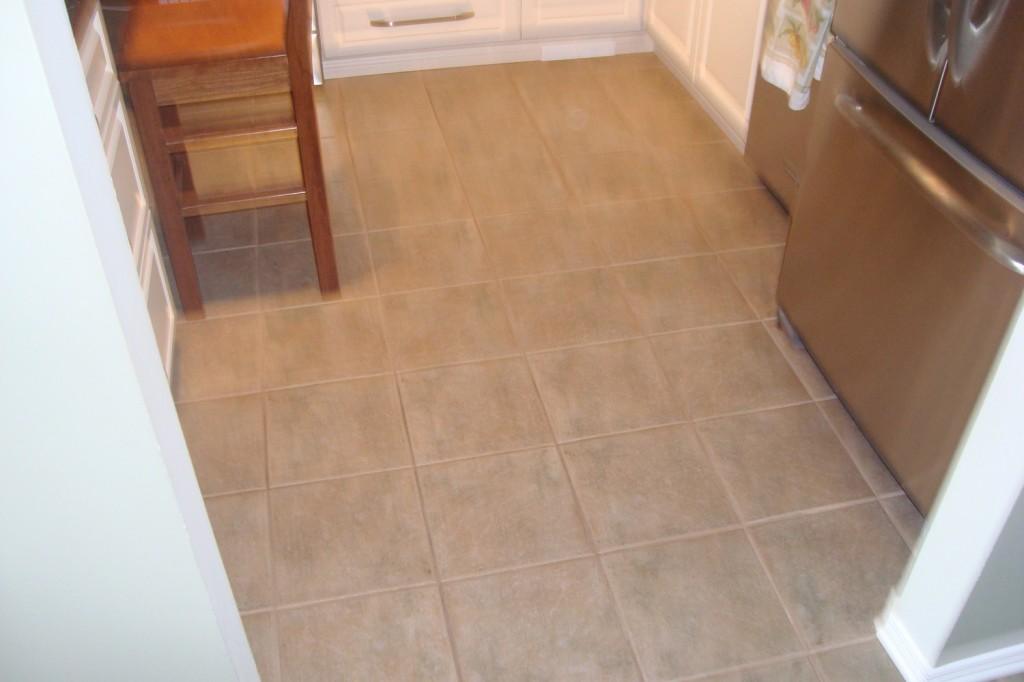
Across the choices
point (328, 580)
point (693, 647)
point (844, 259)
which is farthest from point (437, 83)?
point (693, 647)

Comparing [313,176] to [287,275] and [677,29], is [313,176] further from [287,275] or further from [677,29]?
[677,29]

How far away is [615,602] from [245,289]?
1236mm

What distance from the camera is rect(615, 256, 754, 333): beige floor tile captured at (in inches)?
88.7

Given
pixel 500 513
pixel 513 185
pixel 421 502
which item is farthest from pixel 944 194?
pixel 513 185

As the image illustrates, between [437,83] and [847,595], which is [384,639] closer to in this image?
[847,595]

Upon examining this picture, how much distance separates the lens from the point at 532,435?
1.96m

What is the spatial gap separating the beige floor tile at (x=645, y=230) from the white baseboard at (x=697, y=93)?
14.3 inches

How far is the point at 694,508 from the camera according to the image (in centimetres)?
181

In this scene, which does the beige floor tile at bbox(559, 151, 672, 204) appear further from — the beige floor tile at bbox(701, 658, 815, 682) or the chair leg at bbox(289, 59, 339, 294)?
the beige floor tile at bbox(701, 658, 815, 682)

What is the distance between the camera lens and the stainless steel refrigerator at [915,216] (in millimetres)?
1424

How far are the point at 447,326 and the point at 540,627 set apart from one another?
834 mm

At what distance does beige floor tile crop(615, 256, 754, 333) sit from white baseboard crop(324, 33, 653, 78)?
1.31 m

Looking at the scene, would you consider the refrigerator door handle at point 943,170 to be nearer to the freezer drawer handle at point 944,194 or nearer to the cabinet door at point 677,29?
the freezer drawer handle at point 944,194

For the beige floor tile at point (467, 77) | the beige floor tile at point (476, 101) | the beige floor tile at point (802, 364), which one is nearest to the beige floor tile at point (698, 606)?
the beige floor tile at point (802, 364)
